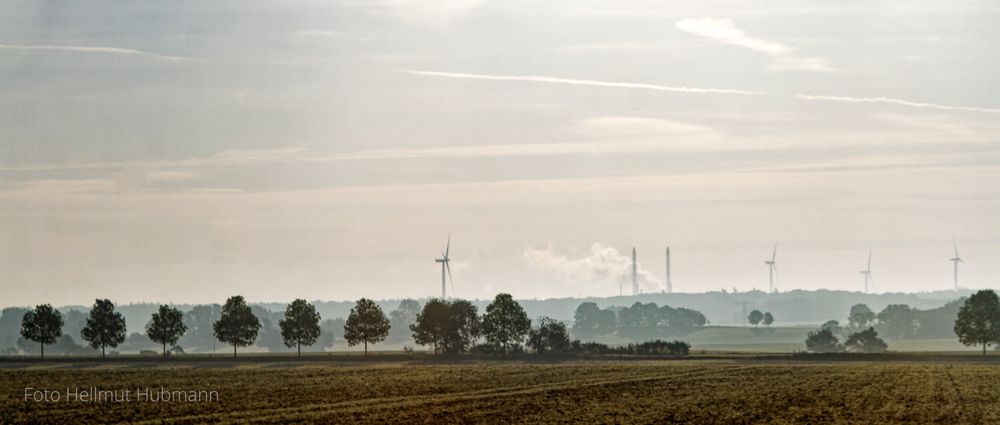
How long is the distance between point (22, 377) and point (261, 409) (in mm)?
54537

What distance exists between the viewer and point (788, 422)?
260 feet

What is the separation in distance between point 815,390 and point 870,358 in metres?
87.1

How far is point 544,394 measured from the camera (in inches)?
4168

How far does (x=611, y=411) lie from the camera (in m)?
88.2

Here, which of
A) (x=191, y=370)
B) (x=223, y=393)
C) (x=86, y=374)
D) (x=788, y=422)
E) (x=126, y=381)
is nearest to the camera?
(x=788, y=422)

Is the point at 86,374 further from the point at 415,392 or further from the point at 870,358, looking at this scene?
the point at 870,358

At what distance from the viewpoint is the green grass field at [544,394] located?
84.3 m

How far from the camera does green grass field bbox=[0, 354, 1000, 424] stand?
Result: 8431cm

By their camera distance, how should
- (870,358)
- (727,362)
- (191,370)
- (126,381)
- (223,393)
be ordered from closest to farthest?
(223,393) → (126,381) → (191,370) → (727,362) → (870,358)

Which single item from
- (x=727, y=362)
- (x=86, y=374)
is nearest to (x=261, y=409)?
(x=86, y=374)

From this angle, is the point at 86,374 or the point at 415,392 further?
the point at 86,374

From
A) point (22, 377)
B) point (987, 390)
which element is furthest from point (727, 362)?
point (22, 377)

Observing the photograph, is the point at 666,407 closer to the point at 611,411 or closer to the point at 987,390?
the point at 611,411

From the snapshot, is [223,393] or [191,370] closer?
[223,393]
